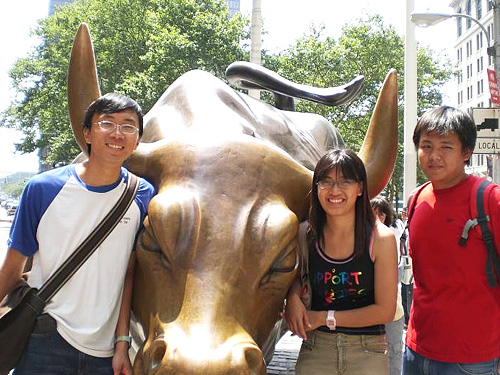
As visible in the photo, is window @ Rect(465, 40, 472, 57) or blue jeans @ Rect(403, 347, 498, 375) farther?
window @ Rect(465, 40, 472, 57)

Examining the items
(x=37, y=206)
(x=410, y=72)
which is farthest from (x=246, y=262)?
(x=410, y=72)

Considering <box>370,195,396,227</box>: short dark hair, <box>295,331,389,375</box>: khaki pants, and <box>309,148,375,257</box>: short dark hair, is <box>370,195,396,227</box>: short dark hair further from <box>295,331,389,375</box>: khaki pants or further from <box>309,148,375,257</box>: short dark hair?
<box>295,331,389,375</box>: khaki pants

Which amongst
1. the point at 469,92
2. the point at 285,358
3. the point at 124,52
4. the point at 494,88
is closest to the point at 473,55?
the point at 469,92

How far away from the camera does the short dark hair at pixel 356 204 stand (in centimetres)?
267

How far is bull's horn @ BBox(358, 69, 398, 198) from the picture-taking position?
321cm

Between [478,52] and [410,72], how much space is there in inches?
2560

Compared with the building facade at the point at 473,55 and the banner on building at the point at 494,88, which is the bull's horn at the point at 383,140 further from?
the building facade at the point at 473,55

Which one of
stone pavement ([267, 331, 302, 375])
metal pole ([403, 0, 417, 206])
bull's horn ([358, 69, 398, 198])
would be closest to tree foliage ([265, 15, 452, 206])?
metal pole ([403, 0, 417, 206])

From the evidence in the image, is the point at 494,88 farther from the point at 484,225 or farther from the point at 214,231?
the point at 214,231

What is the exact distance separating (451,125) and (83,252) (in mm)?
1900

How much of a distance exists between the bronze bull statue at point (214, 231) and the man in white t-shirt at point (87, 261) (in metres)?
0.18

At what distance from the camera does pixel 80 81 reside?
10.5ft

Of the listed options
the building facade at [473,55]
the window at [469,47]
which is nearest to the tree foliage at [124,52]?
the building facade at [473,55]

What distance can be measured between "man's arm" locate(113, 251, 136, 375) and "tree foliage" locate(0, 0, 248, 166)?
18550 millimetres
